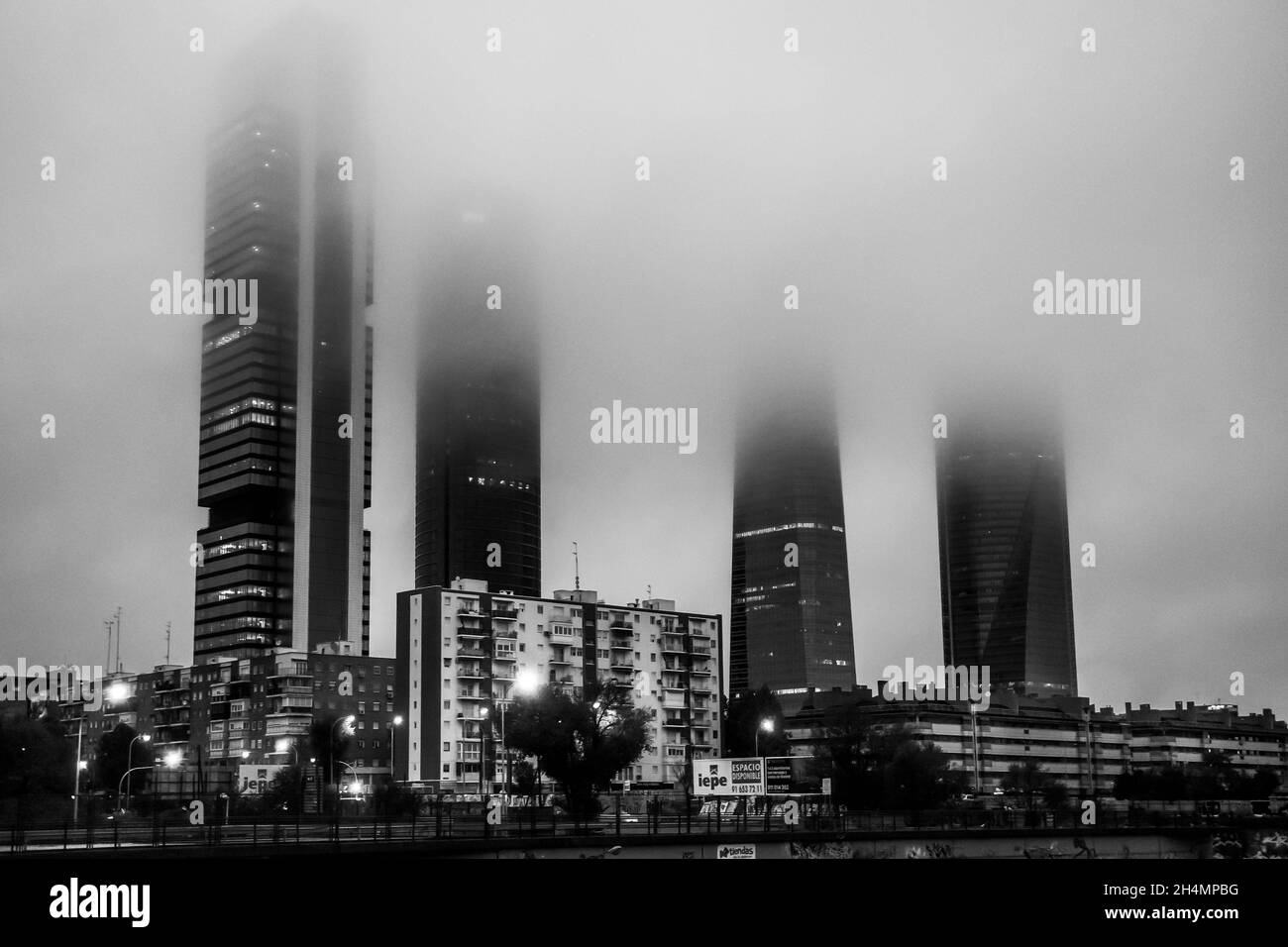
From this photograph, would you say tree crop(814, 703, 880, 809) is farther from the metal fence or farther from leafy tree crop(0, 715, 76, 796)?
leafy tree crop(0, 715, 76, 796)

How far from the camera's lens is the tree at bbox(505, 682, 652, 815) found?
12381 cm

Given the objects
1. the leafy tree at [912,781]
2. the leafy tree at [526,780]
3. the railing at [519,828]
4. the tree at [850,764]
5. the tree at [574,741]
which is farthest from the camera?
the tree at [850,764]

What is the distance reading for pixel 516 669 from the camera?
18512cm

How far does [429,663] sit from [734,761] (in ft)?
359

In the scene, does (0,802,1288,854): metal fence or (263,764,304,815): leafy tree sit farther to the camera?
(263,764,304,815): leafy tree

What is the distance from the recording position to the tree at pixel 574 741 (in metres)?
124

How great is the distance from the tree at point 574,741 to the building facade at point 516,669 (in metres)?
41.8

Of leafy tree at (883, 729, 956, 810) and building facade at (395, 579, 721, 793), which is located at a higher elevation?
building facade at (395, 579, 721, 793)

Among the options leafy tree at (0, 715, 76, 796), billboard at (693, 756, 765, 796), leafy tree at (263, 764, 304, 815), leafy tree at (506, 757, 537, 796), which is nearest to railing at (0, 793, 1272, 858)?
billboard at (693, 756, 765, 796)

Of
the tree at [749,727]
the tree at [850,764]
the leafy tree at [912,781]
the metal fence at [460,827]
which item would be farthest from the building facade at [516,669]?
the metal fence at [460,827]

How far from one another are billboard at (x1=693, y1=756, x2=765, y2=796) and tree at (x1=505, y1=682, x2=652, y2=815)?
45897mm

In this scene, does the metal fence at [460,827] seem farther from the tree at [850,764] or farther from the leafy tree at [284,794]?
the tree at [850,764]
